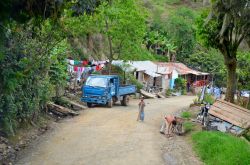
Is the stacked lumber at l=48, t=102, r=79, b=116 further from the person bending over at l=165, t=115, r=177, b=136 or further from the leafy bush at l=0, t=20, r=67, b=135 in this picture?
the person bending over at l=165, t=115, r=177, b=136

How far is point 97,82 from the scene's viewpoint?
2670 cm

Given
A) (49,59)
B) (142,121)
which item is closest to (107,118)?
(142,121)

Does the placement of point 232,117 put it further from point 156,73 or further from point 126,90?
point 156,73

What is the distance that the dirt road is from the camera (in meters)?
12.8

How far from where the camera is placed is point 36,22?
38.9 feet

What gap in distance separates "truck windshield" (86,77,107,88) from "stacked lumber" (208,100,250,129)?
28.5 ft

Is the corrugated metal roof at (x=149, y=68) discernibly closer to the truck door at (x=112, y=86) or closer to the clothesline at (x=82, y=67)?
the clothesline at (x=82, y=67)

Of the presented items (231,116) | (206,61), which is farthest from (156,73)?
(231,116)

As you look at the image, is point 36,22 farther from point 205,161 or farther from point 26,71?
point 205,161

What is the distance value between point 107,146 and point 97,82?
12286mm

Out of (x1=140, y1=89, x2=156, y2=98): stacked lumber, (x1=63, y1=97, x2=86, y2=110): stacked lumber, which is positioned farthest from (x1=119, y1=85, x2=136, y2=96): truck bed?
(x1=140, y1=89, x2=156, y2=98): stacked lumber

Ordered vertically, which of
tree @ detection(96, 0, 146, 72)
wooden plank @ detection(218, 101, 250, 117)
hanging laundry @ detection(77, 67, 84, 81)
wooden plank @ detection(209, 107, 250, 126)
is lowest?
wooden plank @ detection(209, 107, 250, 126)

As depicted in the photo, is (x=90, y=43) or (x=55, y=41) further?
A: (x=90, y=43)

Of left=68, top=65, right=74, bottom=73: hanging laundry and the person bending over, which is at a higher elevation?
left=68, top=65, right=74, bottom=73: hanging laundry
